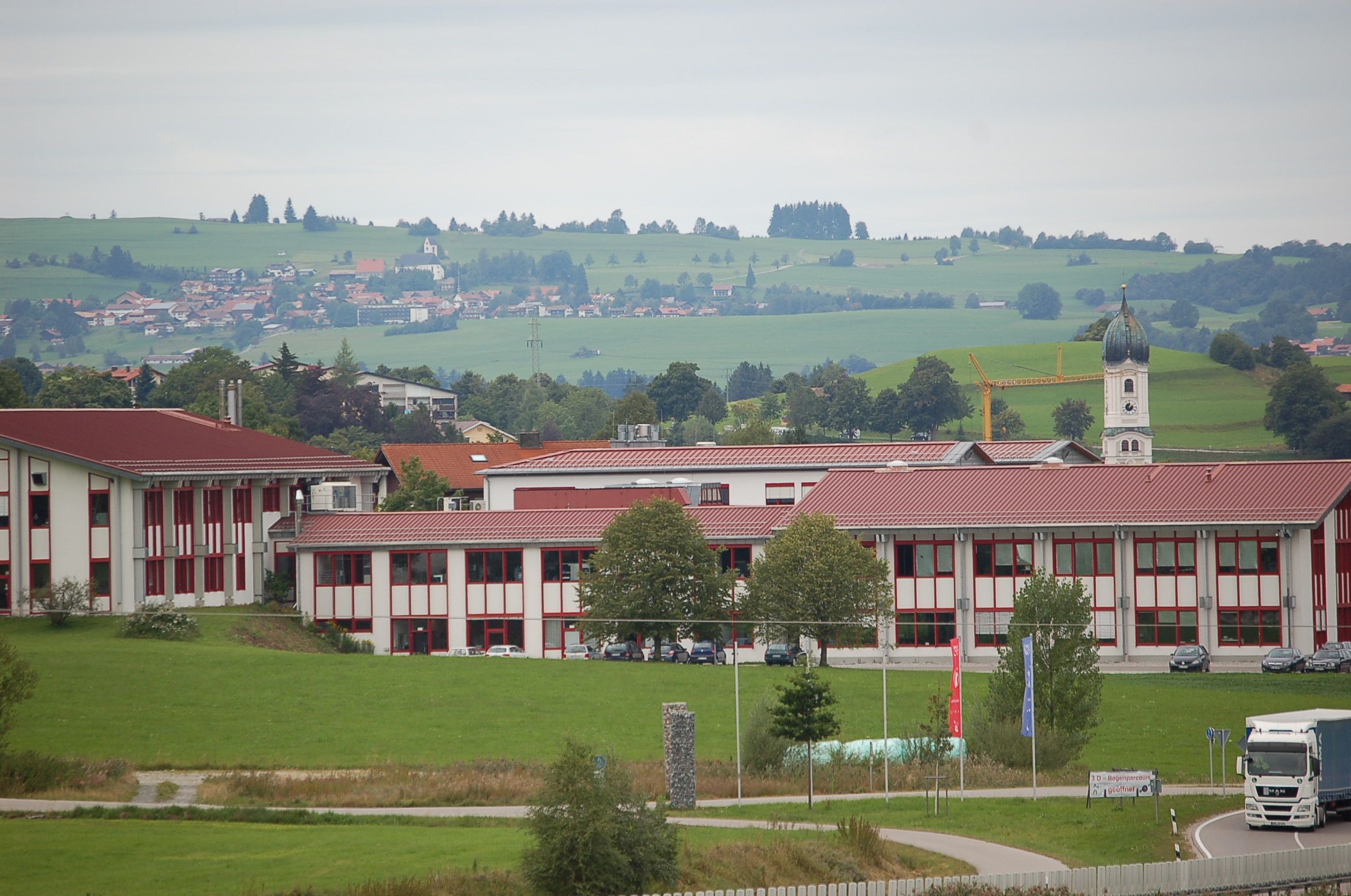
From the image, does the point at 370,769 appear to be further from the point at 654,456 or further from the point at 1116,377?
the point at 1116,377

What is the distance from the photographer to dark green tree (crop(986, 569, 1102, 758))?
49.6 meters

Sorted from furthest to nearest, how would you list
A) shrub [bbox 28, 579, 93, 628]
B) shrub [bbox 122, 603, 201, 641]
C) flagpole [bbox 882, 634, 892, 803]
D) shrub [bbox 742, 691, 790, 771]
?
shrub [bbox 28, 579, 93, 628], shrub [bbox 122, 603, 201, 641], shrub [bbox 742, 691, 790, 771], flagpole [bbox 882, 634, 892, 803]

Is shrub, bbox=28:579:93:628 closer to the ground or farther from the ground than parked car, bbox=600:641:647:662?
farther from the ground

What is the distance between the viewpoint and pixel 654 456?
323ft

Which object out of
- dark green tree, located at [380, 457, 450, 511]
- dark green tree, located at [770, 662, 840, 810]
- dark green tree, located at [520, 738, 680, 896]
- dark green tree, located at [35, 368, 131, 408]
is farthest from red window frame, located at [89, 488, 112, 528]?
dark green tree, located at [35, 368, 131, 408]

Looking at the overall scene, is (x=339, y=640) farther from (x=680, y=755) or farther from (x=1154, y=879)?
(x=1154, y=879)

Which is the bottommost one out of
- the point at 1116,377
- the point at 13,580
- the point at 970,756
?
the point at 970,756

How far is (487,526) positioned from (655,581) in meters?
11.0

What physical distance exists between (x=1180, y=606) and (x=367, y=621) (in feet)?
121

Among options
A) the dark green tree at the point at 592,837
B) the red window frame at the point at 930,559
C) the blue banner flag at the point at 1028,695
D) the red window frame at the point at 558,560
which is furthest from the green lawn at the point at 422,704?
the dark green tree at the point at 592,837

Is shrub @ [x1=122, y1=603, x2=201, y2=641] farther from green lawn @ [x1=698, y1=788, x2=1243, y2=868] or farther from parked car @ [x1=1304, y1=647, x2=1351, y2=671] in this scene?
parked car @ [x1=1304, y1=647, x2=1351, y2=671]

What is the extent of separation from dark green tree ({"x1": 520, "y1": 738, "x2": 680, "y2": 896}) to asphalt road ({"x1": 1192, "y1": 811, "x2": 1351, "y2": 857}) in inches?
487

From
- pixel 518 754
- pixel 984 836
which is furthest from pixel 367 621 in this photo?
pixel 984 836

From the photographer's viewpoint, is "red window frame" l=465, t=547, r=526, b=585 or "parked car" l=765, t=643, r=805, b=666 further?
"red window frame" l=465, t=547, r=526, b=585
